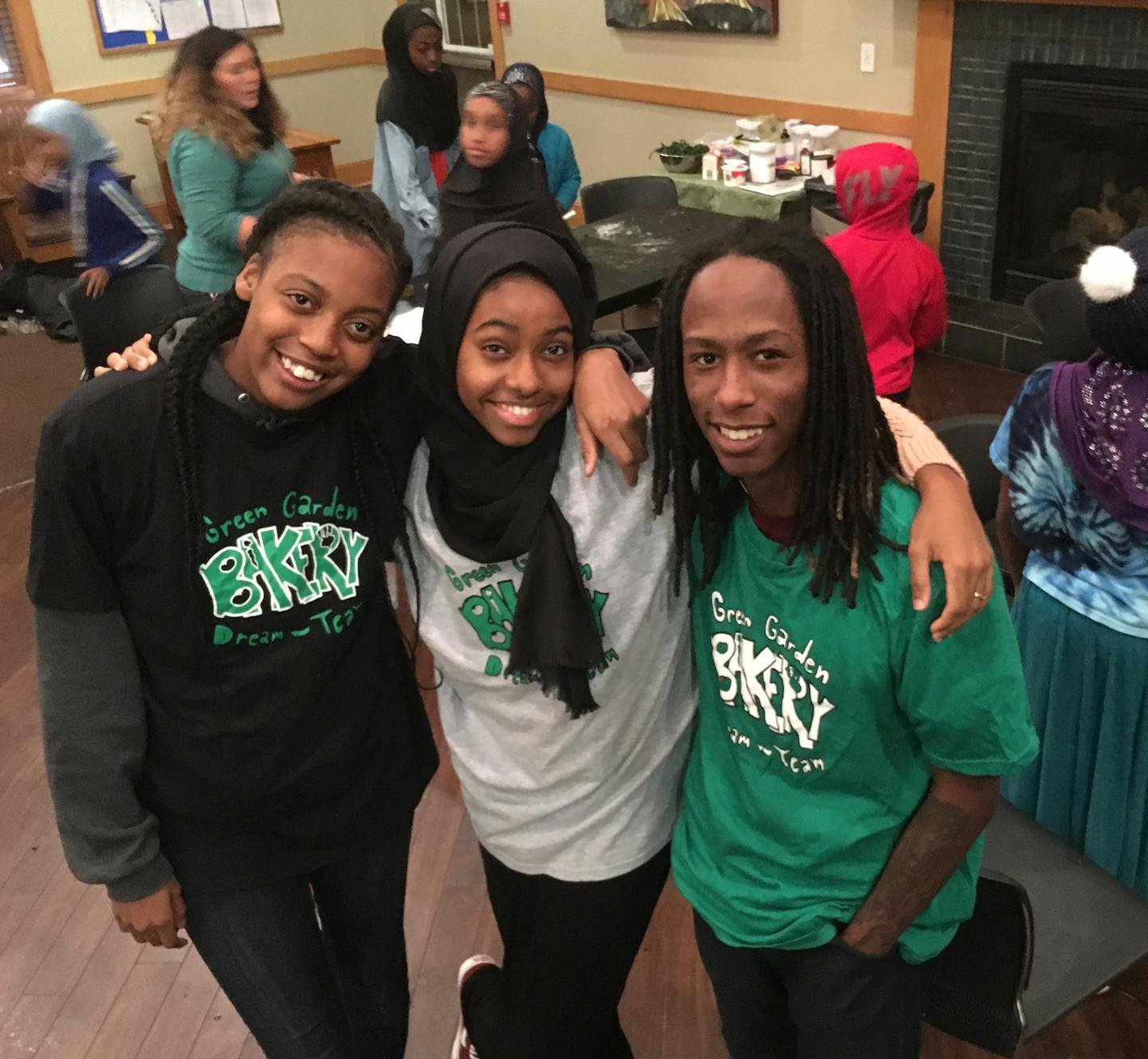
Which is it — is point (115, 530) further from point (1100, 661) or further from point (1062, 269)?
point (1062, 269)

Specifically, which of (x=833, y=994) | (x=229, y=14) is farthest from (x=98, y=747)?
(x=229, y=14)

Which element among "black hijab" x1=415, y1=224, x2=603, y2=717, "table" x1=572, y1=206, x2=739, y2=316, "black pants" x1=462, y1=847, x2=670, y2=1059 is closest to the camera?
"black hijab" x1=415, y1=224, x2=603, y2=717

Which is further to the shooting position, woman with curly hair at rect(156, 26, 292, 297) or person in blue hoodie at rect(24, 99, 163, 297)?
person in blue hoodie at rect(24, 99, 163, 297)

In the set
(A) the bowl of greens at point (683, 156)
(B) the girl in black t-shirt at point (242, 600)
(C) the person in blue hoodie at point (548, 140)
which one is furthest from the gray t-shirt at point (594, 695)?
(A) the bowl of greens at point (683, 156)

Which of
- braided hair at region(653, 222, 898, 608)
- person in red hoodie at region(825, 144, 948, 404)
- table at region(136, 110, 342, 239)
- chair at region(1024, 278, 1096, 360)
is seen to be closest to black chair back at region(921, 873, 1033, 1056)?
braided hair at region(653, 222, 898, 608)

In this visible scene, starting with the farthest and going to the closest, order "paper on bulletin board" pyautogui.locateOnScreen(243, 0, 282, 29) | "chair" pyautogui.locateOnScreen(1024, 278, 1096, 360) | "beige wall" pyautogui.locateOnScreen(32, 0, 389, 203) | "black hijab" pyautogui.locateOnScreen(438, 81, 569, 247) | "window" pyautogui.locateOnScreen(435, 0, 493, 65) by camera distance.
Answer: "paper on bulletin board" pyautogui.locateOnScreen(243, 0, 282, 29)
"window" pyautogui.locateOnScreen(435, 0, 493, 65)
"beige wall" pyautogui.locateOnScreen(32, 0, 389, 203)
"black hijab" pyautogui.locateOnScreen(438, 81, 569, 247)
"chair" pyautogui.locateOnScreen(1024, 278, 1096, 360)

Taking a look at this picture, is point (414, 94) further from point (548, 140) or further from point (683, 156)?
point (683, 156)

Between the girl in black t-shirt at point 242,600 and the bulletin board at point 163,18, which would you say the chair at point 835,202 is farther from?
the bulletin board at point 163,18

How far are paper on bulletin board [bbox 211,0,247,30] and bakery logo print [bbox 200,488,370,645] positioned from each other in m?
7.49

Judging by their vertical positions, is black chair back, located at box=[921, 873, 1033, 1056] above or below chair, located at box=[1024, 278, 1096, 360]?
below

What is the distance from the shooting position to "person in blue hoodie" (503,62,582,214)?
14.4ft

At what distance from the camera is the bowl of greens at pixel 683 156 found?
5.30 meters

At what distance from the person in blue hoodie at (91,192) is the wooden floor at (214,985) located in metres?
1.77

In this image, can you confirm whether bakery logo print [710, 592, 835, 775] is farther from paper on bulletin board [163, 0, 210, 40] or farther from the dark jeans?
paper on bulletin board [163, 0, 210, 40]
